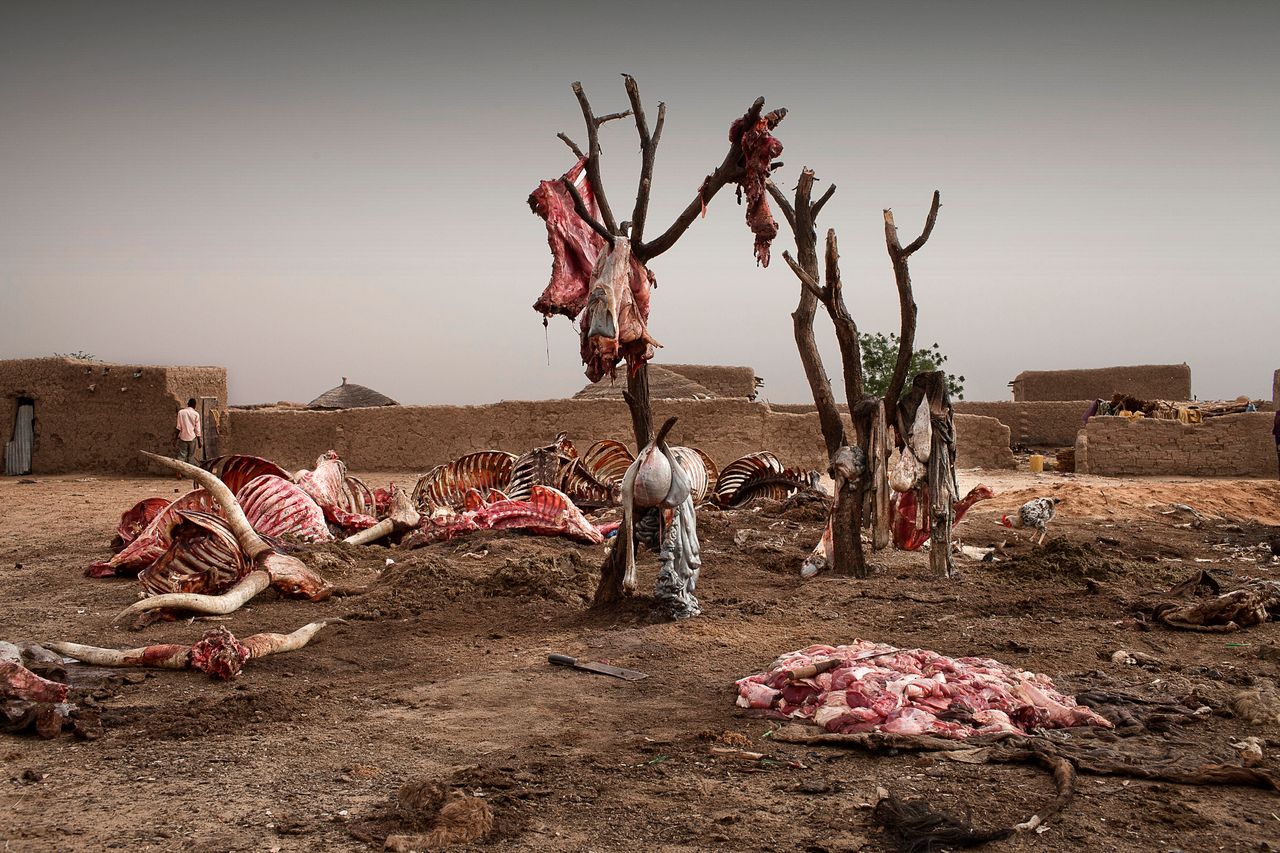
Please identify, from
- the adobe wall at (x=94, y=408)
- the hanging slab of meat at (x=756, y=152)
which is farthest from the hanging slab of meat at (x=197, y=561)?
the adobe wall at (x=94, y=408)

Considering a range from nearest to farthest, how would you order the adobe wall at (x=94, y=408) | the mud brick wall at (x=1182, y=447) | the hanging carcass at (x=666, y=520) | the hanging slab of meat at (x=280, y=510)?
the hanging carcass at (x=666, y=520) < the hanging slab of meat at (x=280, y=510) < the adobe wall at (x=94, y=408) < the mud brick wall at (x=1182, y=447)

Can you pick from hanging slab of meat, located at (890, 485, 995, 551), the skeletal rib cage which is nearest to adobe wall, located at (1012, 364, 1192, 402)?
the skeletal rib cage

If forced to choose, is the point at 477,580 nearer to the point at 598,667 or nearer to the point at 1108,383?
the point at 598,667

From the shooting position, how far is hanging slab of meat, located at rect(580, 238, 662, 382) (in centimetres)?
570

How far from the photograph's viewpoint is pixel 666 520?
20.2 feet

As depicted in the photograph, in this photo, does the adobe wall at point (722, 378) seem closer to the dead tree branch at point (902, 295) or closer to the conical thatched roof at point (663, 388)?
the conical thatched roof at point (663, 388)

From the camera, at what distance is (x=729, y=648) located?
18.6 feet

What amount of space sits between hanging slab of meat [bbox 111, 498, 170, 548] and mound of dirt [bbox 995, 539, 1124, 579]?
23.5 ft

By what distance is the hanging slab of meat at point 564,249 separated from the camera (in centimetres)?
621

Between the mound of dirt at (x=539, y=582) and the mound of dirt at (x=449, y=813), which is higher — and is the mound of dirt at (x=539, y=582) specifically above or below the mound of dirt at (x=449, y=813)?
above

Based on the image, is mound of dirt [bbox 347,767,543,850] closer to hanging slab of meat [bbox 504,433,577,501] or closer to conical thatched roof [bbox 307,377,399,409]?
hanging slab of meat [bbox 504,433,577,501]

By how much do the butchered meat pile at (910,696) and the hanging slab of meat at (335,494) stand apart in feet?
19.8

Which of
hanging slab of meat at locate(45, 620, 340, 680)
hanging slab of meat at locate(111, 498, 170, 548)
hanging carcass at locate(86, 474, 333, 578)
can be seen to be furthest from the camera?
hanging slab of meat at locate(111, 498, 170, 548)

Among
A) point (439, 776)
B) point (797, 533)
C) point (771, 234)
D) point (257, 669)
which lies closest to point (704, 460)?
point (797, 533)
